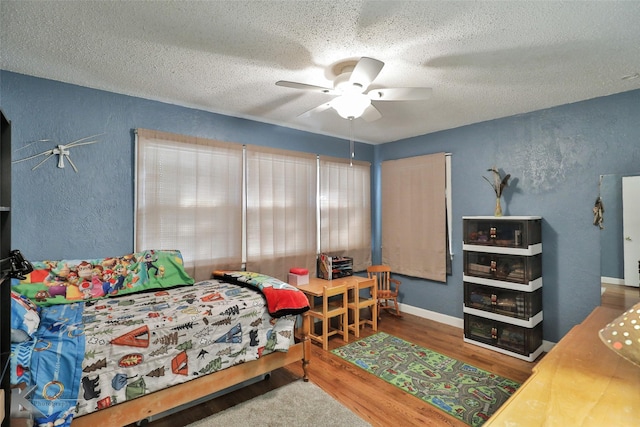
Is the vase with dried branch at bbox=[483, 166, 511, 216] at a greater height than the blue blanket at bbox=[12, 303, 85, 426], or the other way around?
the vase with dried branch at bbox=[483, 166, 511, 216]

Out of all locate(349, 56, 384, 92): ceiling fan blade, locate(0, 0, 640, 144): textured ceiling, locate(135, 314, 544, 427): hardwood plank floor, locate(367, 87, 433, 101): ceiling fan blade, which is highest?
locate(0, 0, 640, 144): textured ceiling

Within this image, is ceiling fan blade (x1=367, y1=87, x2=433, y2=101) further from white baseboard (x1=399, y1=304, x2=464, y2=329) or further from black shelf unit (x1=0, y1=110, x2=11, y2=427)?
white baseboard (x1=399, y1=304, x2=464, y2=329)

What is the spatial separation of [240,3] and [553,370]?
229cm

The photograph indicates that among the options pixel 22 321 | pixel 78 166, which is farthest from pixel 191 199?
pixel 22 321

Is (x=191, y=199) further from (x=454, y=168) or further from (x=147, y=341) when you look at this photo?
(x=454, y=168)

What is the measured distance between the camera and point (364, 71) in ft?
6.30

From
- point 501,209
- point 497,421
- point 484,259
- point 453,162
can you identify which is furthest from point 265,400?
point 453,162

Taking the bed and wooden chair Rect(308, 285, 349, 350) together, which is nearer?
the bed

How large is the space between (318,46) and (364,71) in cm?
38

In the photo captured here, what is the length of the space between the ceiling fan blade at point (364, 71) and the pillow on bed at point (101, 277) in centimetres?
222

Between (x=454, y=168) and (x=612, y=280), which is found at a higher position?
(x=454, y=168)

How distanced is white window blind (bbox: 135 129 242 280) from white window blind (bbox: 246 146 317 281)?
0.60 feet

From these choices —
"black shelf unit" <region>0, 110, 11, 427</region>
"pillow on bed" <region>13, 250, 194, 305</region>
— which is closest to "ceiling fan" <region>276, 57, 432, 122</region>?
"black shelf unit" <region>0, 110, 11, 427</region>

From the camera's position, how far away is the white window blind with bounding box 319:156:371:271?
4301 mm
